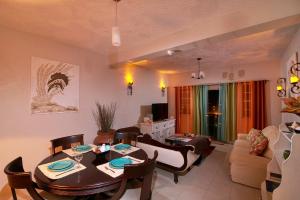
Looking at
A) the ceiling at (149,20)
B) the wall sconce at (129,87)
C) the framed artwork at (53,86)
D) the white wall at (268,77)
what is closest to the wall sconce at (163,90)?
the white wall at (268,77)

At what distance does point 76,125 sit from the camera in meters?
3.24

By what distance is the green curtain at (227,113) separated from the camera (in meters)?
5.03

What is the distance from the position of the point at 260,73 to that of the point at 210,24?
3531 millimetres

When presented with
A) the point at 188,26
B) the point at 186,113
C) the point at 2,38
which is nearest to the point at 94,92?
the point at 2,38

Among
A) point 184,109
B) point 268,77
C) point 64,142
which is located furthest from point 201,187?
point 268,77

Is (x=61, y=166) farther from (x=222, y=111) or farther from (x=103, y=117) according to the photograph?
(x=222, y=111)

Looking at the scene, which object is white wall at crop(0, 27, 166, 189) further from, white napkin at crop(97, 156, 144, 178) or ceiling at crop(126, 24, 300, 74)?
white napkin at crop(97, 156, 144, 178)

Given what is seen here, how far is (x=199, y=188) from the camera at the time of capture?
2541 millimetres

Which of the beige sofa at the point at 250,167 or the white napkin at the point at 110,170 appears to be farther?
the beige sofa at the point at 250,167

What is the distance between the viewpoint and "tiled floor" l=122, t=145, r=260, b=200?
7.57ft

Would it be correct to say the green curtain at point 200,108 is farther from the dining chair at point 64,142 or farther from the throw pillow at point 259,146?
the dining chair at point 64,142

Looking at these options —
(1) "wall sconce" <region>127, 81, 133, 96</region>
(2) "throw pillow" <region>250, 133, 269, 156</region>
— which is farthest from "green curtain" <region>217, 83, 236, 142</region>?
(1) "wall sconce" <region>127, 81, 133, 96</region>

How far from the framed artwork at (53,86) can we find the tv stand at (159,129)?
7.03 feet

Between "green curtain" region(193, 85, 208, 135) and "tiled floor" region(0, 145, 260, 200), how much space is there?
7.98ft
